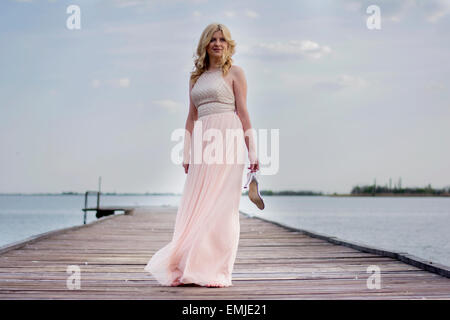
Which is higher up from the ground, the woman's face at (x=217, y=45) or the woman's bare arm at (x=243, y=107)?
the woman's face at (x=217, y=45)

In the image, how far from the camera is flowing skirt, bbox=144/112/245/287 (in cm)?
359

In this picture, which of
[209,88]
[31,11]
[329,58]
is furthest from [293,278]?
[329,58]

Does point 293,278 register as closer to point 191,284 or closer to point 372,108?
point 191,284

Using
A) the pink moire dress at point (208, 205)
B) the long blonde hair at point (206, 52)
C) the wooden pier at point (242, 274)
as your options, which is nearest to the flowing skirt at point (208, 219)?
the pink moire dress at point (208, 205)

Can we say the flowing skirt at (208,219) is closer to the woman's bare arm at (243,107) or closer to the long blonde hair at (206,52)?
the woman's bare arm at (243,107)

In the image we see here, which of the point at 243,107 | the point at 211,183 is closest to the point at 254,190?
the point at 211,183

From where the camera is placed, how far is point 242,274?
13.8ft

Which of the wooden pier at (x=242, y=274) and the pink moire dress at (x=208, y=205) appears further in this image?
the pink moire dress at (x=208, y=205)

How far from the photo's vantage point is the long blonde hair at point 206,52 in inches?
145

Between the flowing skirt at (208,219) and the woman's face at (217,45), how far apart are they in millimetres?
438

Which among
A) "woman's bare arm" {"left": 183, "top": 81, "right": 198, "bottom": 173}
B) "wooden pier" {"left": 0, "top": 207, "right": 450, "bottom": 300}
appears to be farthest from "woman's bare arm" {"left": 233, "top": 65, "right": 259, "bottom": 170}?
"wooden pier" {"left": 0, "top": 207, "right": 450, "bottom": 300}

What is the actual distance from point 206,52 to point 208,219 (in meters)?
1.22

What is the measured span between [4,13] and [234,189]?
820 cm
